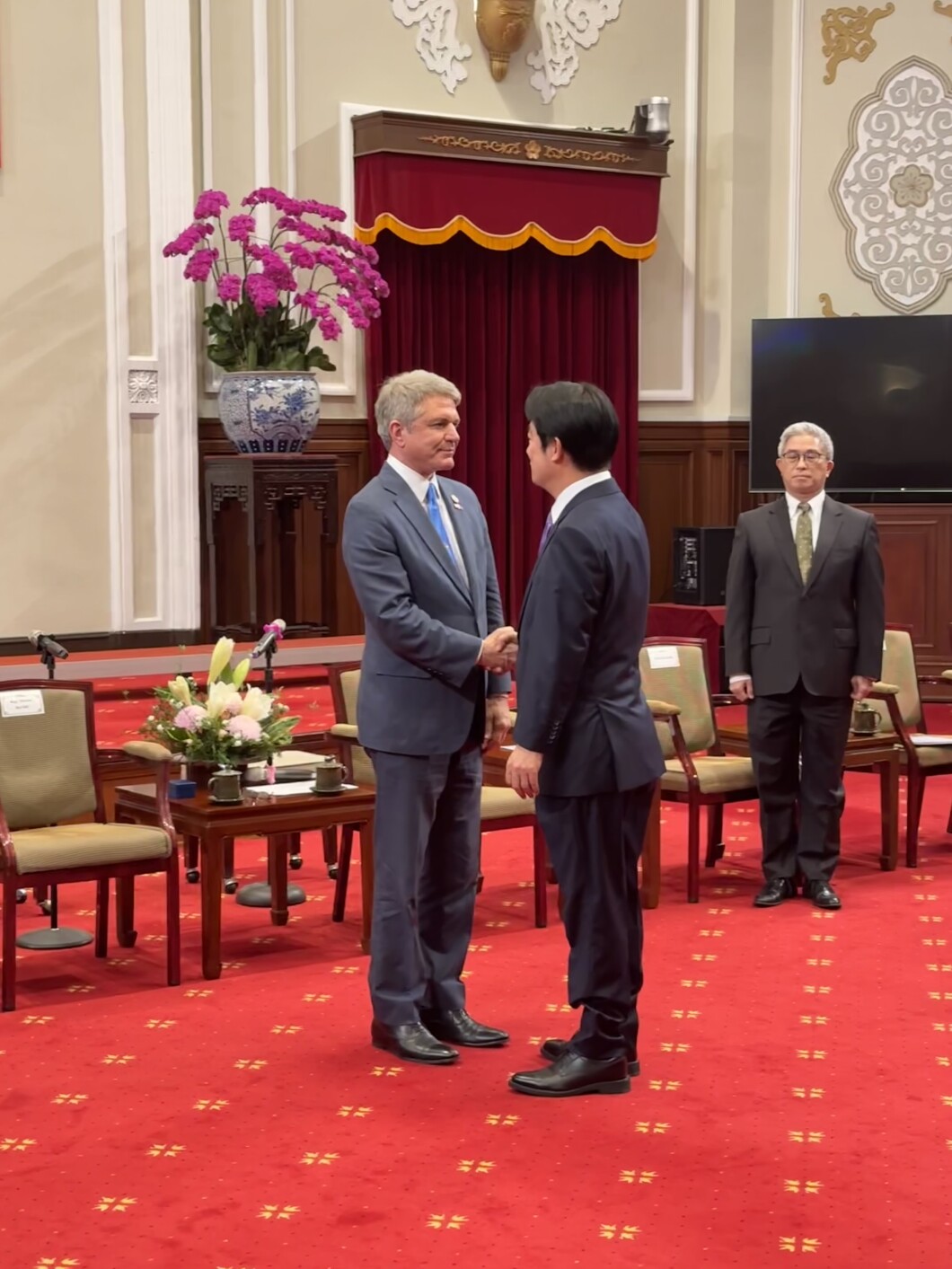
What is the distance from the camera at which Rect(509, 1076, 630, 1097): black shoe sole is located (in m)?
3.74

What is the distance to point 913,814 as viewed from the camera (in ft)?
20.5

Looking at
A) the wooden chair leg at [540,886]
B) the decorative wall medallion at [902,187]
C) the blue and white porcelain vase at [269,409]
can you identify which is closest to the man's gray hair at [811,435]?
the wooden chair leg at [540,886]

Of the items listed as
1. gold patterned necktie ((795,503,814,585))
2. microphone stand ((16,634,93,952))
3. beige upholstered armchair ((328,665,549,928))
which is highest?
gold patterned necktie ((795,503,814,585))

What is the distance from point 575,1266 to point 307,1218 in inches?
20.1

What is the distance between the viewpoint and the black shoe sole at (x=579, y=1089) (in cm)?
374

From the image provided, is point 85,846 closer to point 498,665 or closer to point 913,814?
point 498,665

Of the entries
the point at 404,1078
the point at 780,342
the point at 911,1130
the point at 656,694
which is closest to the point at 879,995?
the point at 911,1130

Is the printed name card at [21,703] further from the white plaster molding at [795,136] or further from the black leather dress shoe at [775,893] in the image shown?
the white plaster molding at [795,136]

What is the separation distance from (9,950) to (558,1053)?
58.7 inches

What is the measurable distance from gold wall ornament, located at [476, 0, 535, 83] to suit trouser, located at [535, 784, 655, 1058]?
6.62m

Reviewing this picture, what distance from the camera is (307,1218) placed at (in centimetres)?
312

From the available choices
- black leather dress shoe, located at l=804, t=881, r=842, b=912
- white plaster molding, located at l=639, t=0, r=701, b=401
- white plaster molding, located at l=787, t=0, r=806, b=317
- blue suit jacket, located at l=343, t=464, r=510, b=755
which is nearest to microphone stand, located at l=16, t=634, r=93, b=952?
blue suit jacket, located at l=343, t=464, r=510, b=755

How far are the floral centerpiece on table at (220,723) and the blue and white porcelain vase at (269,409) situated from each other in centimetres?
285

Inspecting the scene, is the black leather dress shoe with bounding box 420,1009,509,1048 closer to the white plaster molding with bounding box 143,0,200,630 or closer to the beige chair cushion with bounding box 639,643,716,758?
the beige chair cushion with bounding box 639,643,716,758
